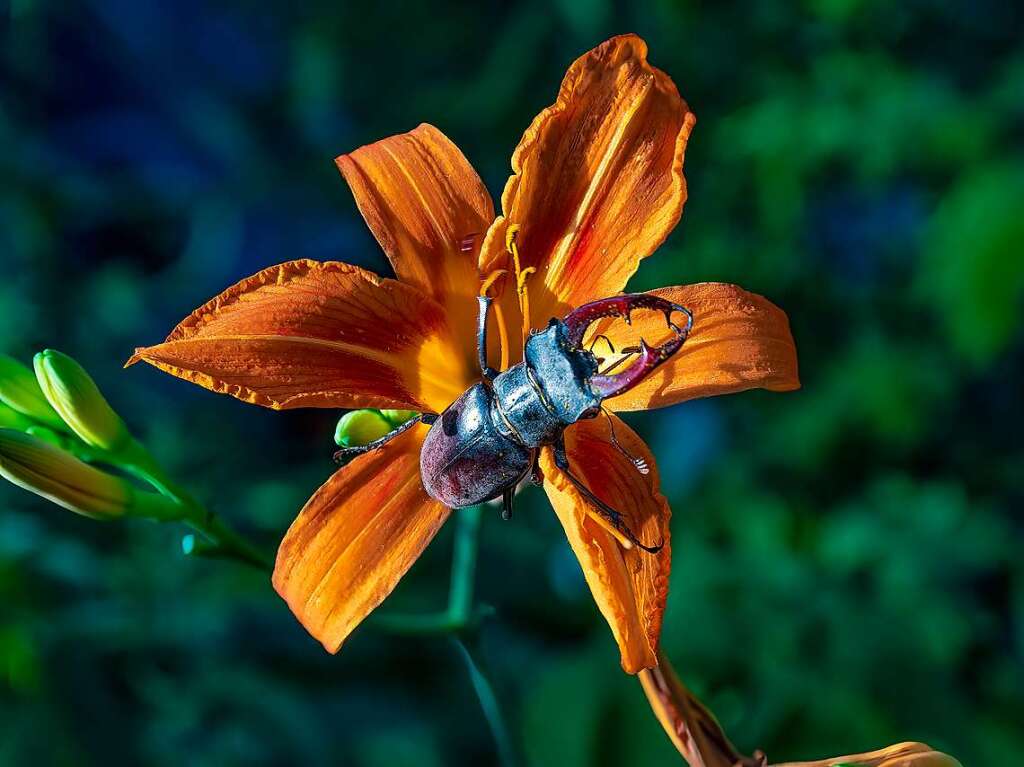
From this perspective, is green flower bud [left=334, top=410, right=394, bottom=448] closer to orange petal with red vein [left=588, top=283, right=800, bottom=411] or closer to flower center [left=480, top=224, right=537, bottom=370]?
flower center [left=480, top=224, right=537, bottom=370]

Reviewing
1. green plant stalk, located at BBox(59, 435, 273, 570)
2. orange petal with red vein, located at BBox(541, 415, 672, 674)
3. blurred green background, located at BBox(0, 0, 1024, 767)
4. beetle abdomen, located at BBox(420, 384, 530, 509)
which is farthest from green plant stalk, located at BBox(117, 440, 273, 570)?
blurred green background, located at BBox(0, 0, 1024, 767)

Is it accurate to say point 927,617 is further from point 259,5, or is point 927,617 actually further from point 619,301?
point 259,5

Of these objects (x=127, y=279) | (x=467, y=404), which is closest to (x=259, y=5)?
(x=127, y=279)

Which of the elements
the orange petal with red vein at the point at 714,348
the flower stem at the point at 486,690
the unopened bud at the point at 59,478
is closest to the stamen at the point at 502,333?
the orange petal with red vein at the point at 714,348

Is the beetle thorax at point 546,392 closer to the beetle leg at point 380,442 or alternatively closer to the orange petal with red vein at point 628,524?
the orange petal with red vein at point 628,524

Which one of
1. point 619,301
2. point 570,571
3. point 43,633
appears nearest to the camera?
point 619,301

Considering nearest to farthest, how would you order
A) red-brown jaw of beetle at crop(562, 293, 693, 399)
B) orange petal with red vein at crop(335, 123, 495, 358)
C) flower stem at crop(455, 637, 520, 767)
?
red-brown jaw of beetle at crop(562, 293, 693, 399) < orange petal with red vein at crop(335, 123, 495, 358) < flower stem at crop(455, 637, 520, 767)
